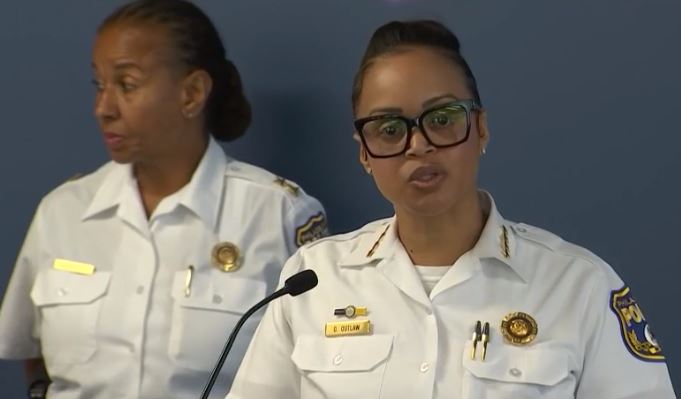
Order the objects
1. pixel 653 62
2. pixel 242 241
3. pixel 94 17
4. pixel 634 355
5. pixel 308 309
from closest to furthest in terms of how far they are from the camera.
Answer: pixel 634 355 → pixel 308 309 → pixel 653 62 → pixel 242 241 → pixel 94 17

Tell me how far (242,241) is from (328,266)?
0.31 metres

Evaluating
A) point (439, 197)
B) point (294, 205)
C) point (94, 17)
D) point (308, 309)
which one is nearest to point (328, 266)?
point (308, 309)

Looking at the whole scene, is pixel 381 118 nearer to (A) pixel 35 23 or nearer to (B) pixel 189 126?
(B) pixel 189 126

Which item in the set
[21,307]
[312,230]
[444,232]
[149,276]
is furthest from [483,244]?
[21,307]

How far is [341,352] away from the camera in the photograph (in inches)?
54.7

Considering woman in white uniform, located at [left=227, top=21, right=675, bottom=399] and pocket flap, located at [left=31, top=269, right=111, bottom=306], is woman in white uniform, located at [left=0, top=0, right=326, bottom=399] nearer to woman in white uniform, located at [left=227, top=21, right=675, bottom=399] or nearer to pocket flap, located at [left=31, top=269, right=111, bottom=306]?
pocket flap, located at [left=31, top=269, right=111, bottom=306]

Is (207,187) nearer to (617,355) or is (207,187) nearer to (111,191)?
(111,191)

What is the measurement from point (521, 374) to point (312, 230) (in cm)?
57

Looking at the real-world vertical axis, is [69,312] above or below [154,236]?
below

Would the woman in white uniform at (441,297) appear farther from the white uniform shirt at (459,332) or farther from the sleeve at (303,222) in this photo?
the sleeve at (303,222)

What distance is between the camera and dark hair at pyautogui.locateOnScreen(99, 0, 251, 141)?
5.83 feet

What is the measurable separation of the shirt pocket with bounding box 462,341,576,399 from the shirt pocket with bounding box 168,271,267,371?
486 millimetres

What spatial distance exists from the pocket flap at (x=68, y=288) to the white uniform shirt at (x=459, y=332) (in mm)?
388

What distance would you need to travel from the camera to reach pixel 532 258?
1.39 m
